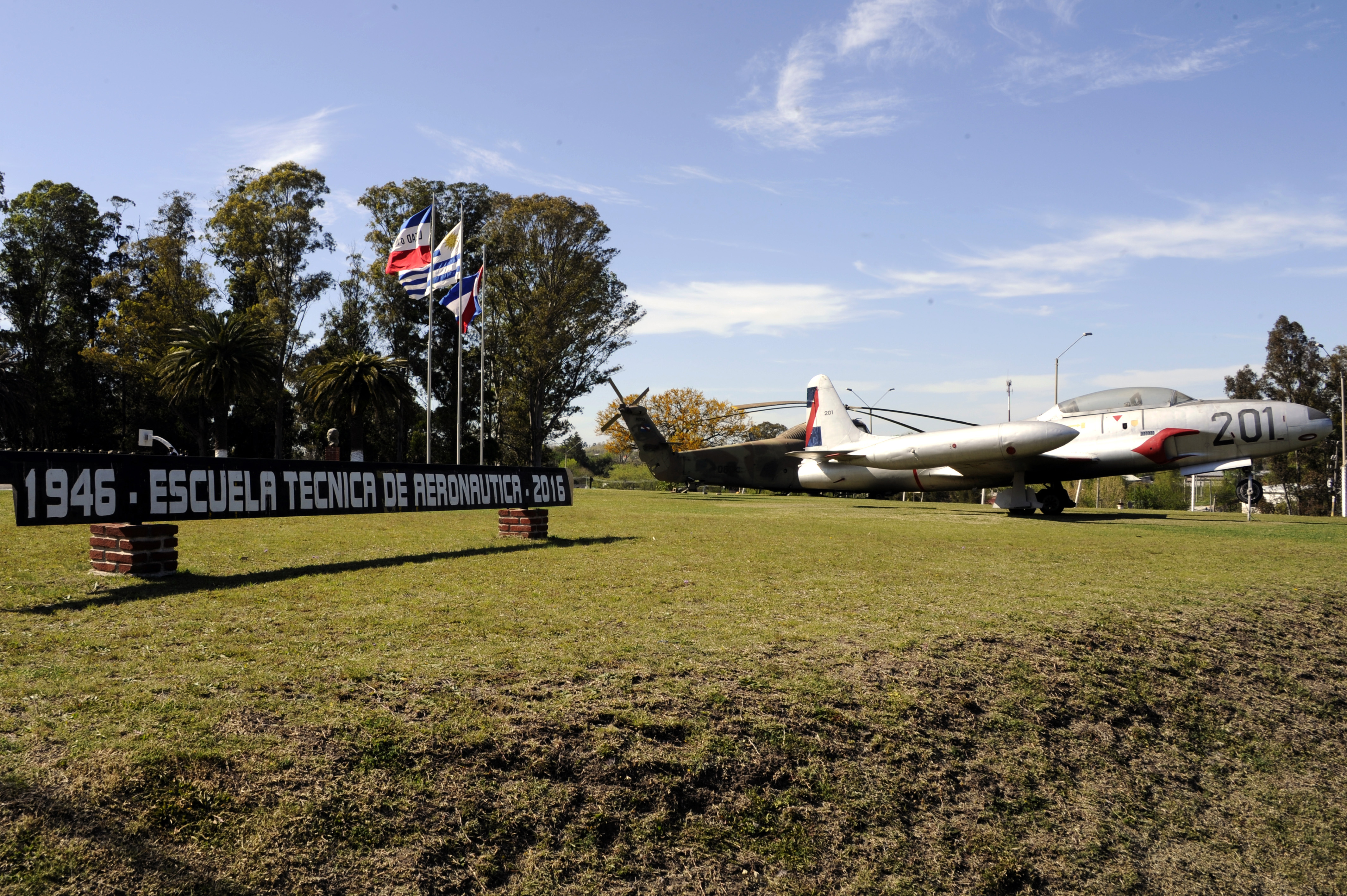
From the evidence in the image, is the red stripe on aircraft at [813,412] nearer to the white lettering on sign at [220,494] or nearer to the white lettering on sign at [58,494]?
the white lettering on sign at [220,494]

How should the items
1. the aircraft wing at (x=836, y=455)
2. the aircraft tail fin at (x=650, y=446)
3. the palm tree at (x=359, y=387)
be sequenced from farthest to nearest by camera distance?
1. the palm tree at (x=359, y=387)
2. the aircraft tail fin at (x=650, y=446)
3. the aircraft wing at (x=836, y=455)

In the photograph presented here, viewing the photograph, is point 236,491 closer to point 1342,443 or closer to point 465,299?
point 465,299

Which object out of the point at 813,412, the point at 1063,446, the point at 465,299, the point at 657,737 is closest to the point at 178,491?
the point at 657,737

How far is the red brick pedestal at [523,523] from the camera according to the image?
14.5 m

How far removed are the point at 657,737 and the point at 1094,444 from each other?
21264 millimetres

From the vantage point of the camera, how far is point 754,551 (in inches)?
524

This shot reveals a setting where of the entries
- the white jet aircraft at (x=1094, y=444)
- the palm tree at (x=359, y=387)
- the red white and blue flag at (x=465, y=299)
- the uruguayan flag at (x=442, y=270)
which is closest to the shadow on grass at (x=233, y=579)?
the red white and blue flag at (x=465, y=299)

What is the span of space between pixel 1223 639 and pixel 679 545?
327 inches

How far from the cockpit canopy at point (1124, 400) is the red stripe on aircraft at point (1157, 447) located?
3.20 ft

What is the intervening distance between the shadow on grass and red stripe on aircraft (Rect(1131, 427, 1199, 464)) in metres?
16.7

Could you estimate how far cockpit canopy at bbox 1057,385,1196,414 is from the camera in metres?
21.4

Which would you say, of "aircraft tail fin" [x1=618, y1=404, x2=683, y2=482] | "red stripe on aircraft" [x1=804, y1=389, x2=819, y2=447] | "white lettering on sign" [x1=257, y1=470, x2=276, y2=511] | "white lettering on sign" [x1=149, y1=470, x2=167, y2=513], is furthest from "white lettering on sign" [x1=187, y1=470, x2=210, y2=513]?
"aircraft tail fin" [x1=618, y1=404, x2=683, y2=482]

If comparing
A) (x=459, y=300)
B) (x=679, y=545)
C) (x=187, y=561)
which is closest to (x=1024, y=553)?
(x=679, y=545)

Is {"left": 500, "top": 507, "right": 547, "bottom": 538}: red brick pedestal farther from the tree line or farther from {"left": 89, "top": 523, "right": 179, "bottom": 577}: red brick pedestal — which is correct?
the tree line
